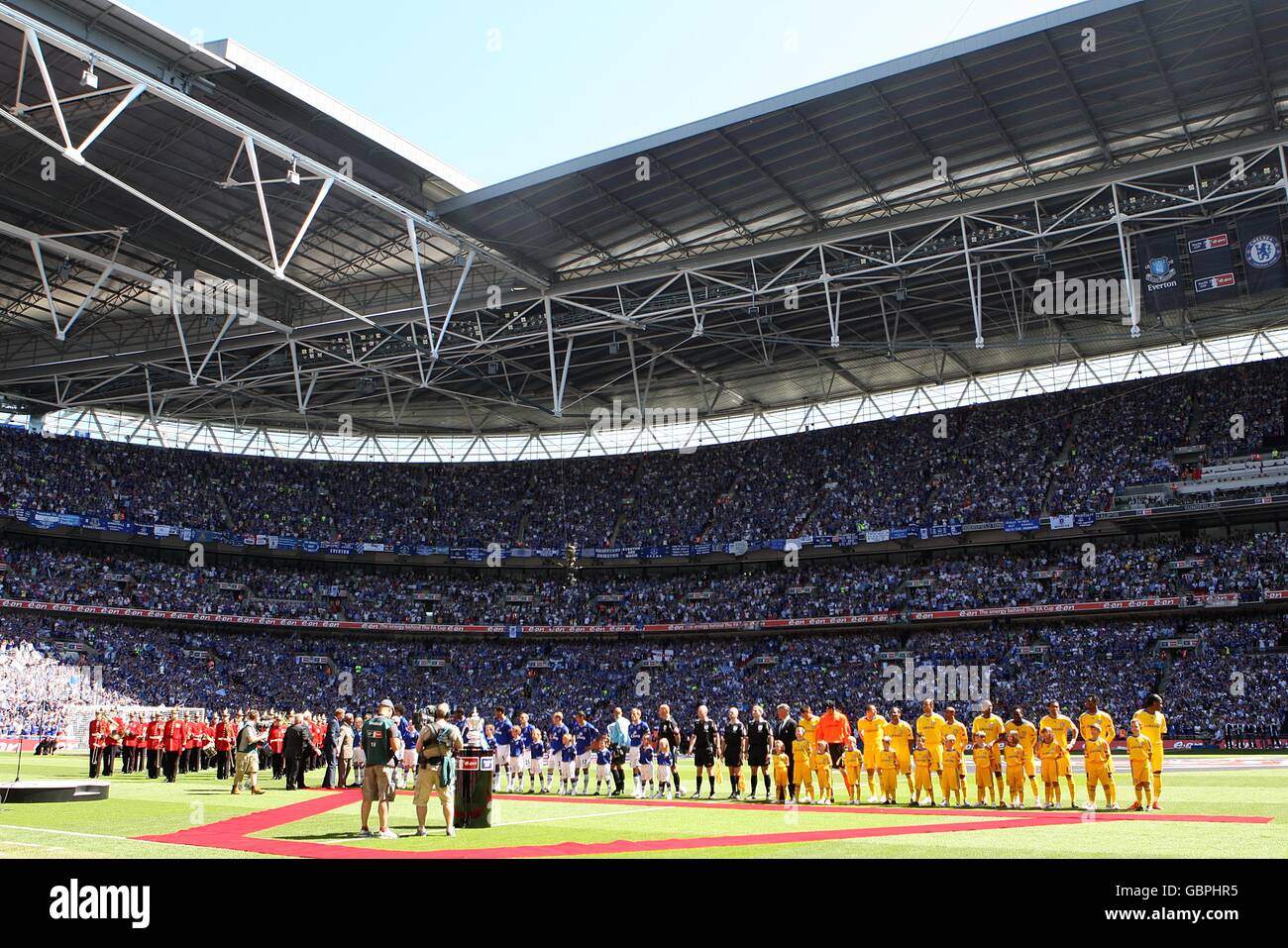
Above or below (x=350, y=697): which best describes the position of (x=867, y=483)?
above

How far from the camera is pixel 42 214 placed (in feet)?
114

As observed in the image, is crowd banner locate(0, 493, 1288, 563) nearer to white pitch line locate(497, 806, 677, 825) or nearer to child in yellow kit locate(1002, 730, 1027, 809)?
child in yellow kit locate(1002, 730, 1027, 809)

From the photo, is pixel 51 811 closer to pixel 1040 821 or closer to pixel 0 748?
pixel 1040 821

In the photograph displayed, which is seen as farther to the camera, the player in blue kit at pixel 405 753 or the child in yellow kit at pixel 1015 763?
the player in blue kit at pixel 405 753

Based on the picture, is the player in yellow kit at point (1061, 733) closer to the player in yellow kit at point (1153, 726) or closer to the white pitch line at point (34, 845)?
the player in yellow kit at point (1153, 726)

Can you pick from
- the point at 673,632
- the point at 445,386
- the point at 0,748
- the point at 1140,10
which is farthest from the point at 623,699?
the point at 1140,10

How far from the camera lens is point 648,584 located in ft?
194

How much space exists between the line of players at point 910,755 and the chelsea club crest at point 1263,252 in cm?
1665

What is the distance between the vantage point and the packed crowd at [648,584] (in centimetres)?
4525

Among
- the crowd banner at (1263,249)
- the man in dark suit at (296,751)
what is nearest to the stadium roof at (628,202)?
the crowd banner at (1263,249)

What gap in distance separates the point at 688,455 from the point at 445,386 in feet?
49.8

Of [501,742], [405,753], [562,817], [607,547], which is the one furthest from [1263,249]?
[607,547]
